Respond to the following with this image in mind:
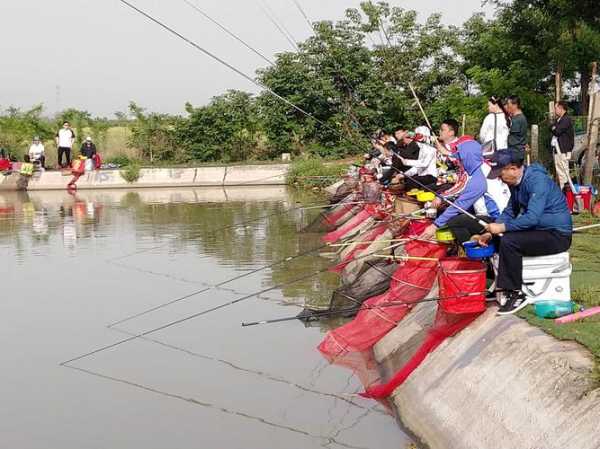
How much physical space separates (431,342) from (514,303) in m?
0.93

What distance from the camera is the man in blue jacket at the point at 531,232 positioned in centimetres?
709

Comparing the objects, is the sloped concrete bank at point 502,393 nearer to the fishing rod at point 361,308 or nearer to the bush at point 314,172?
the fishing rod at point 361,308

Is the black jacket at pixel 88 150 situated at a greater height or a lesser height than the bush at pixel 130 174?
greater

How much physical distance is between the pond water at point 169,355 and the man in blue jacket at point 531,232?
1.42 metres

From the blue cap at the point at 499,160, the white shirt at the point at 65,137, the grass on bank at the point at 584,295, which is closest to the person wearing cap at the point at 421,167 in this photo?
the grass on bank at the point at 584,295

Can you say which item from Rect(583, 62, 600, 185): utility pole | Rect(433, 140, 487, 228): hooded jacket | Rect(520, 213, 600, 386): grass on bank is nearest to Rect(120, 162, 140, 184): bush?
Rect(583, 62, 600, 185): utility pole

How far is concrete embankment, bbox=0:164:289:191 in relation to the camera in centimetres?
3353

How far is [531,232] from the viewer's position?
7.13m

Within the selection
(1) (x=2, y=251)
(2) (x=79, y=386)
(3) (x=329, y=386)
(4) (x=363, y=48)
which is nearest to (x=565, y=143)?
(3) (x=329, y=386)

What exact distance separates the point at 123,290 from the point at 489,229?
24.2ft

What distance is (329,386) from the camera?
852 centimetres

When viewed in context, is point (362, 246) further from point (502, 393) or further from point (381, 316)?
point (502, 393)

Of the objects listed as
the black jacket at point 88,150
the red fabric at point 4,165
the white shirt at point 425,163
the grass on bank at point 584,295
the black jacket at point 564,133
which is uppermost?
the black jacket at point 564,133

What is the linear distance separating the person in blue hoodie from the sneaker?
3.83 feet
